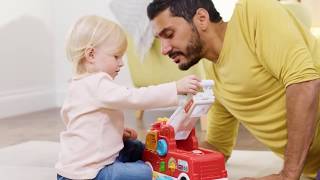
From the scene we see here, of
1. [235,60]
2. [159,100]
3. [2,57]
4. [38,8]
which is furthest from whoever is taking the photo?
[38,8]

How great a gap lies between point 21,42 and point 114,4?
3.30 ft

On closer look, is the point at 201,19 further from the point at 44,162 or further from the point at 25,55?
the point at 25,55

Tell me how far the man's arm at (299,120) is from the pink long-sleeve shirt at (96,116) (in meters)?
0.26

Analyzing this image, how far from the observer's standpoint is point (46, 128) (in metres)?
2.47

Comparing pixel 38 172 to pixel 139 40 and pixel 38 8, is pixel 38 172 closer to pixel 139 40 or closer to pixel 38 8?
pixel 139 40

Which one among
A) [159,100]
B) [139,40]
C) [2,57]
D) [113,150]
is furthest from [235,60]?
[2,57]

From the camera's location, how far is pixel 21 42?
3.10m

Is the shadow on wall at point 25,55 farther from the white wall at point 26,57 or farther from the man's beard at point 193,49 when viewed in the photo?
the man's beard at point 193,49

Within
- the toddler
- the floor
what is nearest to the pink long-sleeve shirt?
the toddler

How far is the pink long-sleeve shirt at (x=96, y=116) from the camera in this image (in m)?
1.14

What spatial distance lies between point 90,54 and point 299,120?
0.48 m

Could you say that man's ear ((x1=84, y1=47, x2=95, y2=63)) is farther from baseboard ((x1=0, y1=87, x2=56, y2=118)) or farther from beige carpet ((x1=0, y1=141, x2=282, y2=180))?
baseboard ((x1=0, y1=87, x2=56, y2=118))

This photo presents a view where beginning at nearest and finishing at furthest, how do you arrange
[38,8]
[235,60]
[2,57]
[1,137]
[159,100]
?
[159,100]
[235,60]
[1,137]
[2,57]
[38,8]

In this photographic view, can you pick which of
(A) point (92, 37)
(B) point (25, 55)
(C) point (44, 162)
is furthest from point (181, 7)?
(B) point (25, 55)
